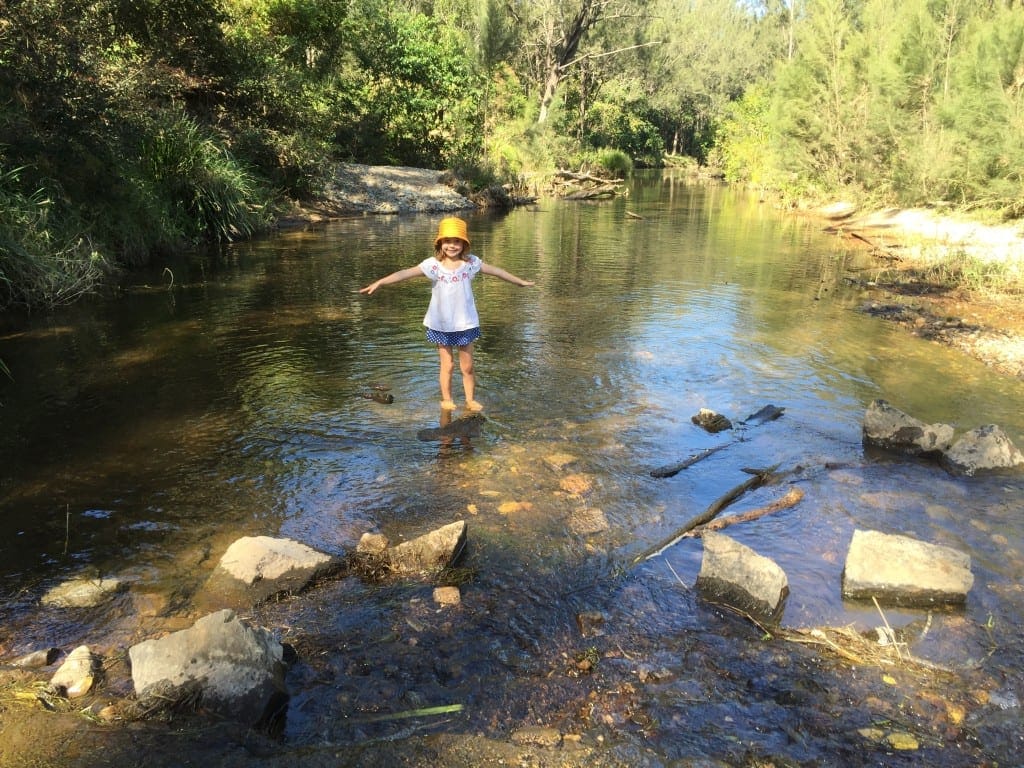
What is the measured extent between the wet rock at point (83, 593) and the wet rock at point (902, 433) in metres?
5.28

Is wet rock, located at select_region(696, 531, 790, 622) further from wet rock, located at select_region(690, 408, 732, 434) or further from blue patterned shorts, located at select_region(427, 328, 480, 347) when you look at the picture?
blue patterned shorts, located at select_region(427, 328, 480, 347)

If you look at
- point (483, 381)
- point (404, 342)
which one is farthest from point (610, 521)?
point (404, 342)

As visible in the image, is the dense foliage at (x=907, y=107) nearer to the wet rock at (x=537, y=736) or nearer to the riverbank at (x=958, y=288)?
the riverbank at (x=958, y=288)

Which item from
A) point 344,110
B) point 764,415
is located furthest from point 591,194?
point 764,415

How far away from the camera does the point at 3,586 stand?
11.5 feet

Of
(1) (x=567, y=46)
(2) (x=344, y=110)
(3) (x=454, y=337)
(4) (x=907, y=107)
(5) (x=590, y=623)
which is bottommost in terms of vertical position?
(5) (x=590, y=623)

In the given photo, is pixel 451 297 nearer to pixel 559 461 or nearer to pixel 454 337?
pixel 454 337

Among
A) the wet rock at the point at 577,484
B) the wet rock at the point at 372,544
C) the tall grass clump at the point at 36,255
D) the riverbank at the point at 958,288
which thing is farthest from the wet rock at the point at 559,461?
the tall grass clump at the point at 36,255

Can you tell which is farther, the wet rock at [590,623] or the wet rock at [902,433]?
the wet rock at [902,433]

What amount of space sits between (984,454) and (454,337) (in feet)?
13.6

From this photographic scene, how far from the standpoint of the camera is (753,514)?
4.44m

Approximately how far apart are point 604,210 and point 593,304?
15.8 meters

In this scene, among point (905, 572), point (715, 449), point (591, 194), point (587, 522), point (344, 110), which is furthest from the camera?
point (591, 194)

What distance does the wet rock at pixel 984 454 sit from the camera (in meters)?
5.01
